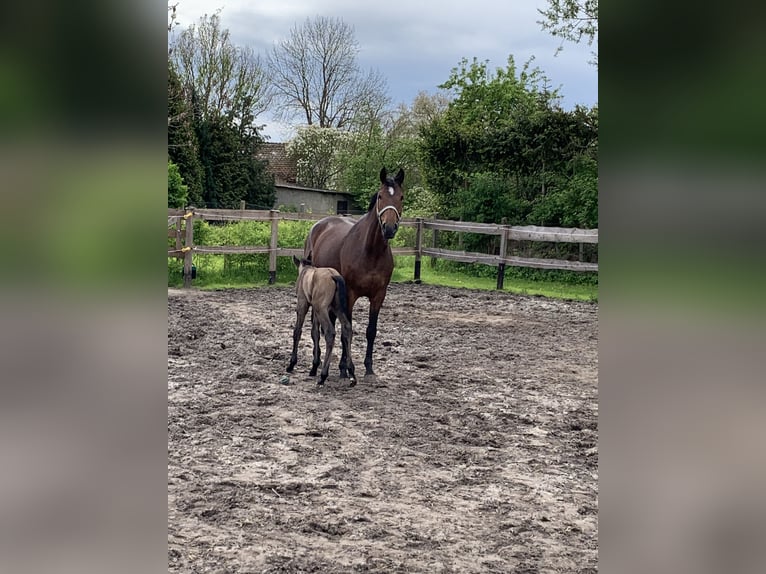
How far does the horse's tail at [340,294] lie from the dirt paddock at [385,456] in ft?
2.34

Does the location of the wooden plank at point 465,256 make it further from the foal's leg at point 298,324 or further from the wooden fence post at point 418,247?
→ the foal's leg at point 298,324

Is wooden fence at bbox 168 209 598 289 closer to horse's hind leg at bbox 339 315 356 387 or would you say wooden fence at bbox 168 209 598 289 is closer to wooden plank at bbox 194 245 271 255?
wooden plank at bbox 194 245 271 255

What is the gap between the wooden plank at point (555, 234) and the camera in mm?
11391

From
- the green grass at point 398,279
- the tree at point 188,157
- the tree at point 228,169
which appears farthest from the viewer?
the tree at point 228,169

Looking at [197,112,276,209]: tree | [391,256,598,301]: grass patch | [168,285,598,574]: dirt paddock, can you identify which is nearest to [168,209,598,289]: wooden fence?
[391,256,598,301]: grass patch

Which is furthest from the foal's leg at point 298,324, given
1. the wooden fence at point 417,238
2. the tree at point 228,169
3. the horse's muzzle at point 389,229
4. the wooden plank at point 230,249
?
the tree at point 228,169

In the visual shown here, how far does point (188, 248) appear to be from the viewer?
10.5 meters

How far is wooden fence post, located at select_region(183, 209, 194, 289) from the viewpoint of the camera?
10.5 meters

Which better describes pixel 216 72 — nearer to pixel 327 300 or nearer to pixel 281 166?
pixel 281 166

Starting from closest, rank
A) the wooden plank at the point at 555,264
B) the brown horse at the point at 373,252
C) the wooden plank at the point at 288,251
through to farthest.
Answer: the brown horse at the point at 373,252 < the wooden plank at the point at 555,264 < the wooden plank at the point at 288,251

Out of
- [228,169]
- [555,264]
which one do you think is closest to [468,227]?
[555,264]
